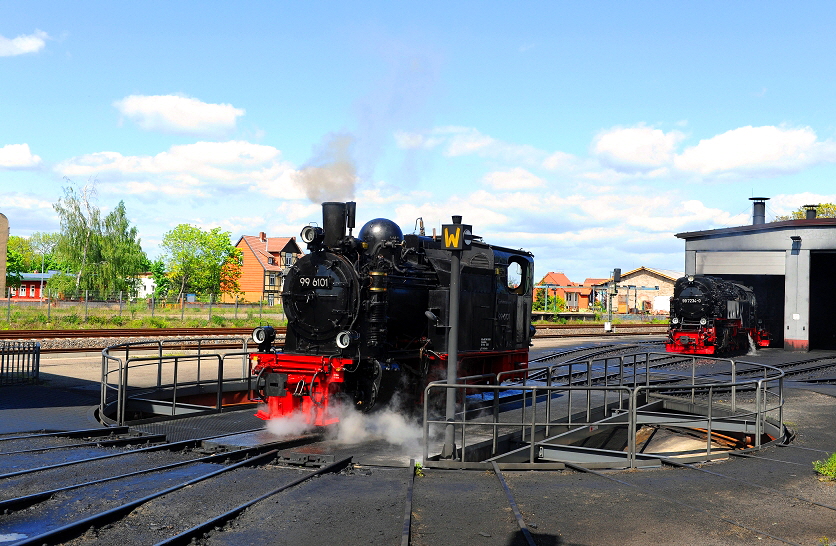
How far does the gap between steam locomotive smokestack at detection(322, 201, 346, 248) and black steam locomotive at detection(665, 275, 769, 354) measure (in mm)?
20772

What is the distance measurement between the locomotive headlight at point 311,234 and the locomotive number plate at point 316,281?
0.62 m

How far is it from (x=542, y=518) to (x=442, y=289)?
7.01m

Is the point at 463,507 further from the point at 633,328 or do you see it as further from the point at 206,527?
the point at 633,328

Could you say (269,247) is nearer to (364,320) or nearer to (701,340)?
(701,340)

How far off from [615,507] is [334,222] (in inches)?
264

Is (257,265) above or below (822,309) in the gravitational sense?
above

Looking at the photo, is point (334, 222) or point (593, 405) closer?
point (334, 222)

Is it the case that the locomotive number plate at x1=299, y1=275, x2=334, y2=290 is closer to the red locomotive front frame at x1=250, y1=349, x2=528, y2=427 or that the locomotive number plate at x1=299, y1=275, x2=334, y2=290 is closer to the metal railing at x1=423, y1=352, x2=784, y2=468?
the red locomotive front frame at x1=250, y1=349, x2=528, y2=427

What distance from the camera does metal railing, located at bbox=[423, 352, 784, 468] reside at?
30.9 ft

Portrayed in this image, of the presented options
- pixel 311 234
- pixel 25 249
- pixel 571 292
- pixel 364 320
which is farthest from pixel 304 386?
pixel 25 249

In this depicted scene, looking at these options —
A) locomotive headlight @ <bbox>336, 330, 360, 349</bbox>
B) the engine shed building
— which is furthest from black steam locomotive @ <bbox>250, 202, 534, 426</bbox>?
the engine shed building

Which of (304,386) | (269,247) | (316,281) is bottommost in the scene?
(304,386)

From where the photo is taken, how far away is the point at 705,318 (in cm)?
2834

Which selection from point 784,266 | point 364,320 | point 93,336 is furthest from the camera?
point 784,266
